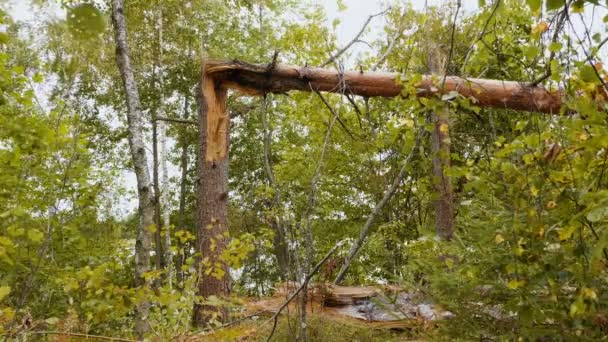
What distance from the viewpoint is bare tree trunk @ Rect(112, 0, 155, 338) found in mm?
4447

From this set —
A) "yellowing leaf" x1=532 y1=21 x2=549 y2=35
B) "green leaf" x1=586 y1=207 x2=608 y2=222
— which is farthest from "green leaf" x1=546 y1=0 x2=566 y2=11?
"yellowing leaf" x1=532 y1=21 x2=549 y2=35

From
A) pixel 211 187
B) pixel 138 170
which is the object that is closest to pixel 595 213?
pixel 138 170

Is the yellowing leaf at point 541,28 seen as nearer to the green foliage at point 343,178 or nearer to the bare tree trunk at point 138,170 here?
the green foliage at point 343,178

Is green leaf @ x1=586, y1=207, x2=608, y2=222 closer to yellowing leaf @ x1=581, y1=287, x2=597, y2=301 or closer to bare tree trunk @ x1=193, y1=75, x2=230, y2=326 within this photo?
yellowing leaf @ x1=581, y1=287, x2=597, y2=301

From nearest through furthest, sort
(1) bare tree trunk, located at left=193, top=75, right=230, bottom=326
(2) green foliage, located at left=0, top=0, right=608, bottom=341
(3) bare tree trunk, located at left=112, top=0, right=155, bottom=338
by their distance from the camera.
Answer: (2) green foliage, located at left=0, top=0, right=608, bottom=341, (3) bare tree trunk, located at left=112, top=0, right=155, bottom=338, (1) bare tree trunk, located at left=193, top=75, right=230, bottom=326

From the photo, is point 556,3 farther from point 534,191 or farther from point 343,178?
point 343,178

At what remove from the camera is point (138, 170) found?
4812 millimetres

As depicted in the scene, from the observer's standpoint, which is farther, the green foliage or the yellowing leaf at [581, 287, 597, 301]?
the green foliage

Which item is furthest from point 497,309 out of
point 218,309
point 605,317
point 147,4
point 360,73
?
point 147,4

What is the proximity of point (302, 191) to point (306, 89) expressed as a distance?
10.2 meters

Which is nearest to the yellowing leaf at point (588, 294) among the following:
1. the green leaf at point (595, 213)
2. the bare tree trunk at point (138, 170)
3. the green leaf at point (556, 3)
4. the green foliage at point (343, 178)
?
the green foliage at point (343, 178)

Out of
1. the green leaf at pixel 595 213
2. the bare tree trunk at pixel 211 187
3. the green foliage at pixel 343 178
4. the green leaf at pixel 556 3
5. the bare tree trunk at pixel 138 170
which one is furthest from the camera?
the bare tree trunk at pixel 211 187

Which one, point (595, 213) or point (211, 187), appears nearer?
point (595, 213)

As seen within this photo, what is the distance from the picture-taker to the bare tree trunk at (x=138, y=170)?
445 centimetres
